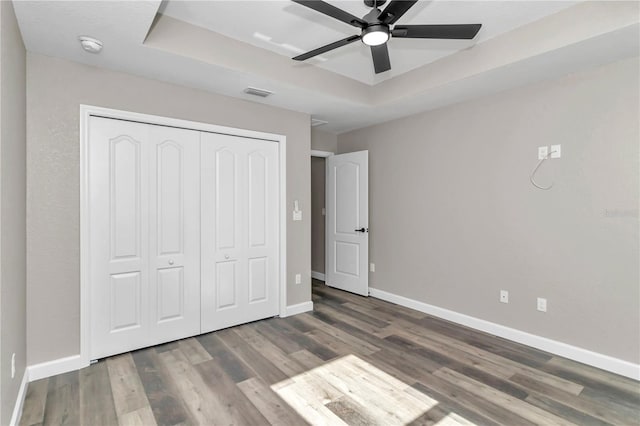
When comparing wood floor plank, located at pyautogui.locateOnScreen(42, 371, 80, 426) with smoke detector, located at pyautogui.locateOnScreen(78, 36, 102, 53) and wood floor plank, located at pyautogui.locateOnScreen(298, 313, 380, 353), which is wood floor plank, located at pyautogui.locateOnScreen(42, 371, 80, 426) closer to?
wood floor plank, located at pyautogui.locateOnScreen(298, 313, 380, 353)

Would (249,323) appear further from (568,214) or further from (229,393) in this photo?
(568,214)

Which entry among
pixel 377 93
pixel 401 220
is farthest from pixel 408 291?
pixel 377 93

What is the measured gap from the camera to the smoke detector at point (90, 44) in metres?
2.34

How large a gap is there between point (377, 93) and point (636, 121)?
233 centimetres

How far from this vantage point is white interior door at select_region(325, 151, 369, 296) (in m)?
4.75

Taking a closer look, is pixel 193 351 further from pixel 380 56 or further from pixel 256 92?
pixel 380 56

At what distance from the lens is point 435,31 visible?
208 cm

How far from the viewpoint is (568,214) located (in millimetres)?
2945

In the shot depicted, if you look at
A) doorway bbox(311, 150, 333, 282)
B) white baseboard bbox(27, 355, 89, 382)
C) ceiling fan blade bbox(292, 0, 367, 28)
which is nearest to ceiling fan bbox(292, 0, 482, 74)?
ceiling fan blade bbox(292, 0, 367, 28)

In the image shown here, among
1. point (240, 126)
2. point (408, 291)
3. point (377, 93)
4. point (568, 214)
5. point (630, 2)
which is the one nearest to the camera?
point (630, 2)

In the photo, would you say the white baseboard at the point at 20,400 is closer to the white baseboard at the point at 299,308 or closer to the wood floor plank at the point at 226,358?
the wood floor plank at the point at 226,358

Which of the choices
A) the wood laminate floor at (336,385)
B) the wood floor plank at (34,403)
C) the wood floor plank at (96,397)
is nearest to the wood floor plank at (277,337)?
the wood laminate floor at (336,385)

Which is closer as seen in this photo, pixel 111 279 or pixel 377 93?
pixel 111 279

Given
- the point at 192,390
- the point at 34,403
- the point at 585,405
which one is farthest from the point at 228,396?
the point at 585,405
